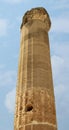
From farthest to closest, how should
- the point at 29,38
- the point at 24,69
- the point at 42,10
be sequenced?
the point at 42,10, the point at 29,38, the point at 24,69

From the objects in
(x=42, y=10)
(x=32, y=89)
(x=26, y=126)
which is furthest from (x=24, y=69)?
(x=42, y=10)

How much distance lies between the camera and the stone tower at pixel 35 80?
12594 mm

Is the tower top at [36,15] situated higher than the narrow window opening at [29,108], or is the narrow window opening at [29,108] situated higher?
the tower top at [36,15]

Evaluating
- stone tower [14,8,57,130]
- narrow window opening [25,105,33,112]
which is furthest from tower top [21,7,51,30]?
narrow window opening [25,105,33,112]

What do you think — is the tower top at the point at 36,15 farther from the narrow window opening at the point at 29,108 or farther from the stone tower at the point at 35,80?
the narrow window opening at the point at 29,108

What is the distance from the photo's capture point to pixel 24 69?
556 inches

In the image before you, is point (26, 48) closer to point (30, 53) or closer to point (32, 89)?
point (30, 53)

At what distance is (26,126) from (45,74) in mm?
3042

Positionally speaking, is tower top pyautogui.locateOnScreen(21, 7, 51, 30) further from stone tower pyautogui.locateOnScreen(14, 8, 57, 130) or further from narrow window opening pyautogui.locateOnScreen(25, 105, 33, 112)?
narrow window opening pyautogui.locateOnScreen(25, 105, 33, 112)

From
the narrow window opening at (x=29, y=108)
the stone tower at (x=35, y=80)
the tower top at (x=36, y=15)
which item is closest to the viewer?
the stone tower at (x=35, y=80)

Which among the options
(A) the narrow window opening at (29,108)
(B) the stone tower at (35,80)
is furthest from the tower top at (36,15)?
(A) the narrow window opening at (29,108)

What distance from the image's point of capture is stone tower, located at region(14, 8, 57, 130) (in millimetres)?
12594

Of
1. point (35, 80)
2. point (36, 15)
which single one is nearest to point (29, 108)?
point (35, 80)

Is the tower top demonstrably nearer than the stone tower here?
No
